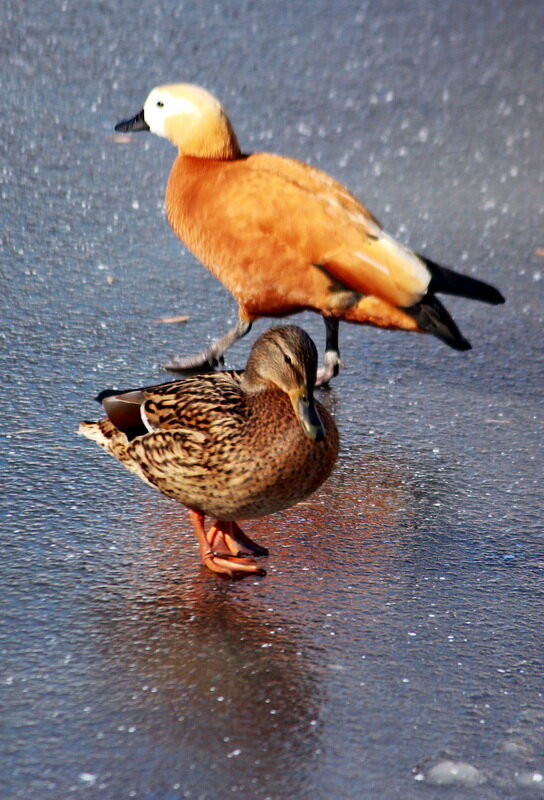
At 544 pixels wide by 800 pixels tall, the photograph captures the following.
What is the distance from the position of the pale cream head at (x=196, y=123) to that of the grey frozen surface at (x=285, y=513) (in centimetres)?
75

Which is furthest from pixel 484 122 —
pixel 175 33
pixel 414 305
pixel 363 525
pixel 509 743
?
pixel 509 743

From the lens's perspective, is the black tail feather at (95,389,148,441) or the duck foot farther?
the duck foot

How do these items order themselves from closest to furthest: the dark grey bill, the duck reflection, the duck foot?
the duck reflection, the duck foot, the dark grey bill

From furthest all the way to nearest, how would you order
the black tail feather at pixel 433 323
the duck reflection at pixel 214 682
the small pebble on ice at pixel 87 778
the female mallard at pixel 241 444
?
the black tail feather at pixel 433 323 < the female mallard at pixel 241 444 < the duck reflection at pixel 214 682 < the small pebble on ice at pixel 87 778

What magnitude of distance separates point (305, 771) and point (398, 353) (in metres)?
2.72

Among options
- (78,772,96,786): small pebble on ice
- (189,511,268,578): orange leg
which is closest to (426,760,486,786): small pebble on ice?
(78,772,96,786): small pebble on ice

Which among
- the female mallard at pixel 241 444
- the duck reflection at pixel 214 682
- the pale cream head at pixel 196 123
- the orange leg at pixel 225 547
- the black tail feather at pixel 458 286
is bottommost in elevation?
the duck reflection at pixel 214 682

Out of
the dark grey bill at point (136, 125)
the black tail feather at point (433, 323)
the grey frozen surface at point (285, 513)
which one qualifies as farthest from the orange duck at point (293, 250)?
the dark grey bill at point (136, 125)

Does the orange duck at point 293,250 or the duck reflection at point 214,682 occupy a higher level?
the orange duck at point 293,250

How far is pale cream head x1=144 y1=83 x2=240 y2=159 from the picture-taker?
4941 mm

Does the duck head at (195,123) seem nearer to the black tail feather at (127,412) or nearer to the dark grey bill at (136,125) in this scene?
the dark grey bill at (136,125)

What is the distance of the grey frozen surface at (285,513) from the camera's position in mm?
2799

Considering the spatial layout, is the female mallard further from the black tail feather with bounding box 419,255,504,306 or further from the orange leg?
the black tail feather with bounding box 419,255,504,306

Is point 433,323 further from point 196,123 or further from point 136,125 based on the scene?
point 136,125
